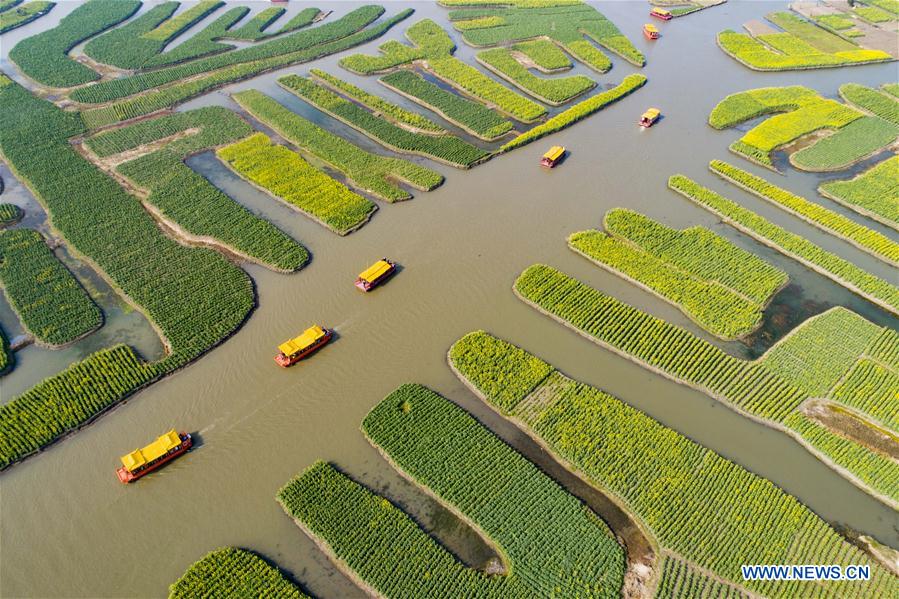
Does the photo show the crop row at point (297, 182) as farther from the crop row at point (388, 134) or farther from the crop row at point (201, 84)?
the crop row at point (201, 84)

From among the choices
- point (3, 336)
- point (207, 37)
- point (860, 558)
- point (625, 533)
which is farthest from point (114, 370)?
point (207, 37)

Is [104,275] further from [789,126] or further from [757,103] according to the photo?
[757,103]

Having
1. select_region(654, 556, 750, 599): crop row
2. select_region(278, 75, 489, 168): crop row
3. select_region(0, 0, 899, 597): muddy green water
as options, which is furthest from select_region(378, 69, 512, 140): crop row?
select_region(654, 556, 750, 599): crop row

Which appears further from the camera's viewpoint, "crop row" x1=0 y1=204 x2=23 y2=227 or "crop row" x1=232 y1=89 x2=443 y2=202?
"crop row" x1=232 y1=89 x2=443 y2=202

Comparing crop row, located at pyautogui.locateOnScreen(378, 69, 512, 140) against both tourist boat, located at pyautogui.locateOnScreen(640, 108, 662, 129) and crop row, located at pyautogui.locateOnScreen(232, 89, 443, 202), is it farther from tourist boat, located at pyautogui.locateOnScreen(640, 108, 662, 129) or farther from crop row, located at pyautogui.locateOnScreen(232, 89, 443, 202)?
tourist boat, located at pyautogui.locateOnScreen(640, 108, 662, 129)

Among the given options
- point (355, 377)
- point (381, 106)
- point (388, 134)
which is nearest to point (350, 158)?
point (388, 134)

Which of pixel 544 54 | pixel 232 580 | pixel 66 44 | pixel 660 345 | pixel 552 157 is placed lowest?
pixel 660 345
